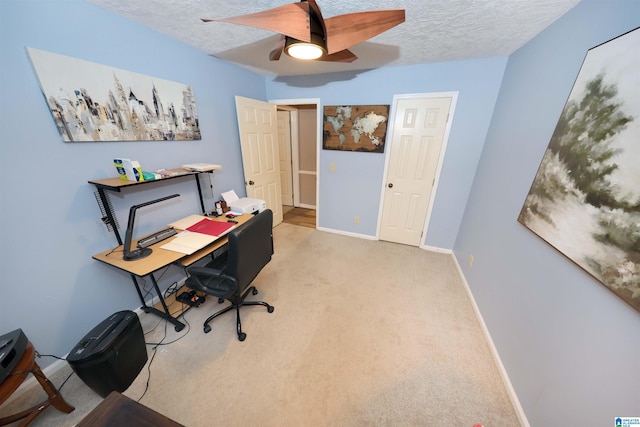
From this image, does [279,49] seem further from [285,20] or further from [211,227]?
[211,227]

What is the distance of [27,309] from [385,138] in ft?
11.4

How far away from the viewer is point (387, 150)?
9.15 feet

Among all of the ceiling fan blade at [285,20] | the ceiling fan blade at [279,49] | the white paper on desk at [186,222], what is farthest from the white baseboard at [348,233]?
the ceiling fan blade at [285,20]

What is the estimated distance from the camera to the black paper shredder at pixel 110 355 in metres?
1.16

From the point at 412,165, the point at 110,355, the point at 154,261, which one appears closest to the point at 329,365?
the point at 110,355

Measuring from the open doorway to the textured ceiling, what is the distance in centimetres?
165

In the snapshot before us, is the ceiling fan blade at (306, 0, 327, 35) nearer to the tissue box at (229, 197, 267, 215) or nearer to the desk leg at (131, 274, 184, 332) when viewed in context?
the tissue box at (229, 197, 267, 215)

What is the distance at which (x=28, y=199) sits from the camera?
121 cm

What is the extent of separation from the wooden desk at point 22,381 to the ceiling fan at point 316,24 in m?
1.94

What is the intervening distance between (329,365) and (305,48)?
7.02 ft

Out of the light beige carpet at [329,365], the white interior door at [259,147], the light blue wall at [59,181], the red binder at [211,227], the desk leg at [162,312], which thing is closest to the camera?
the light blue wall at [59,181]

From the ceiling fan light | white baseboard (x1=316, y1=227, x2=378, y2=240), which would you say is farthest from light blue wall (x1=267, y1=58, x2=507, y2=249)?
the ceiling fan light

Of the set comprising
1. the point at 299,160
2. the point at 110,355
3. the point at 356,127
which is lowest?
the point at 110,355

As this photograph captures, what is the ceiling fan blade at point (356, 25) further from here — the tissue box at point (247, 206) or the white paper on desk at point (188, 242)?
the tissue box at point (247, 206)
